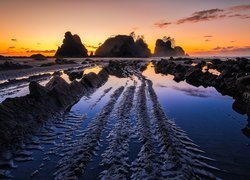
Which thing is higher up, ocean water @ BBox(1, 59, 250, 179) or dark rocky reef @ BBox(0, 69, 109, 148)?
dark rocky reef @ BBox(0, 69, 109, 148)

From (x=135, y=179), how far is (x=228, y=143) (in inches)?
164

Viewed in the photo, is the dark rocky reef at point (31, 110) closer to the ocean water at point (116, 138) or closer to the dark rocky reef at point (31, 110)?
the dark rocky reef at point (31, 110)

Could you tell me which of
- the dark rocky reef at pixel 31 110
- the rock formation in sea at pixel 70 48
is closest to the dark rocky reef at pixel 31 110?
the dark rocky reef at pixel 31 110

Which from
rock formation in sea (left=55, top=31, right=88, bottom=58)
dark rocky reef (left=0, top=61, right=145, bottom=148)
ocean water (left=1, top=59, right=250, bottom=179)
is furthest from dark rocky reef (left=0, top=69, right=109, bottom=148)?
rock formation in sea (left=55, top=31, right=88, bottom=58)

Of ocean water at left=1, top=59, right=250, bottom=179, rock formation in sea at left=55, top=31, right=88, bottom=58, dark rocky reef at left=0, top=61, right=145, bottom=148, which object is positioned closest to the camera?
ocean water at left=1, top=59, right=250, bottom=179

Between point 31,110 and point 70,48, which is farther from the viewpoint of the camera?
point 70,48

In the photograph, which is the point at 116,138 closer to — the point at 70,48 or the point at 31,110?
the point at 31,110

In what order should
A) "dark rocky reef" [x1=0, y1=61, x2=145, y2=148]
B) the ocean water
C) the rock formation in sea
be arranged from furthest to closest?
the rock formation in sea → "dark rocky reef" [x1=0, y1=61, x2=145, y2=148] → the ocean water

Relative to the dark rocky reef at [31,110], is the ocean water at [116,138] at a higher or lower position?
lower

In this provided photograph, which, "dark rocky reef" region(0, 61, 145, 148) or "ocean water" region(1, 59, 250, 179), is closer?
"ocean water" region(1, 59, 250, 179)

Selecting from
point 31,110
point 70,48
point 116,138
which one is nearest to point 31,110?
point 31,110

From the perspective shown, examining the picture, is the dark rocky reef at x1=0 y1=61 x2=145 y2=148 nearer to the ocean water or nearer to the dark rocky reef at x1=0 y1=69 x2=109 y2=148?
the dark rocky reef at x1=0 y1=69 x2=109 y2=148

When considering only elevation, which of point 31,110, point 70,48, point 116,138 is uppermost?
point 31,110

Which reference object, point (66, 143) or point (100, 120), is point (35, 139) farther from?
point (100, 120)
